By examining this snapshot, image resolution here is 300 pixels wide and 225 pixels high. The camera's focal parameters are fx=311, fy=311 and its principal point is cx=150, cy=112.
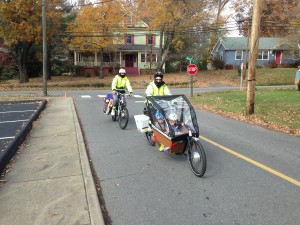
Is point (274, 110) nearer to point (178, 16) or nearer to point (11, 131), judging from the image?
point (11, 131)

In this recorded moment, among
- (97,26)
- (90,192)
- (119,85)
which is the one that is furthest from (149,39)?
(90,192)

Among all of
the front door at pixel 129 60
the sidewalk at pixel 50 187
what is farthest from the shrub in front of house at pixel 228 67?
the sidewalk at pixel 50 187

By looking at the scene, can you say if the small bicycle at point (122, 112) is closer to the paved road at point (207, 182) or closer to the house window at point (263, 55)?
the paved road at point (207, 182)

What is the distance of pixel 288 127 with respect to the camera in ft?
A: 34.0

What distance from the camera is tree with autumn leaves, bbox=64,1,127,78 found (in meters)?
34.6

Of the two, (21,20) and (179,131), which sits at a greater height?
(21,20)

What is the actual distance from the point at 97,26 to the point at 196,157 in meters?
31.8

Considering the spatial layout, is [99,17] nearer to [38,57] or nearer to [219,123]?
[38,57]

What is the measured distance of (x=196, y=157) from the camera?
18.9 feet

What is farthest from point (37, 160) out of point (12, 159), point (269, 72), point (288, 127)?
point (269, 72)

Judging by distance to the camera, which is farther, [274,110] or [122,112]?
[274,110]

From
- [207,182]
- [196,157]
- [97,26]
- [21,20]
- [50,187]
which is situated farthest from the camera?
[97,26]

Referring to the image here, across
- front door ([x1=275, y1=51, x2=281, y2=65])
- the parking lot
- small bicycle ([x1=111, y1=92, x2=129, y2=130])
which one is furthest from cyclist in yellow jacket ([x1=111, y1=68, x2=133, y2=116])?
front door ([x1=275, y1=51, x2=281, y2=65])

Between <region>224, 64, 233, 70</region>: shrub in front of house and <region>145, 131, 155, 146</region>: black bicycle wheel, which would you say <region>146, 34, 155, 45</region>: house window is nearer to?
<region>224, 64, 233, 70</region>: shrub in front of house
